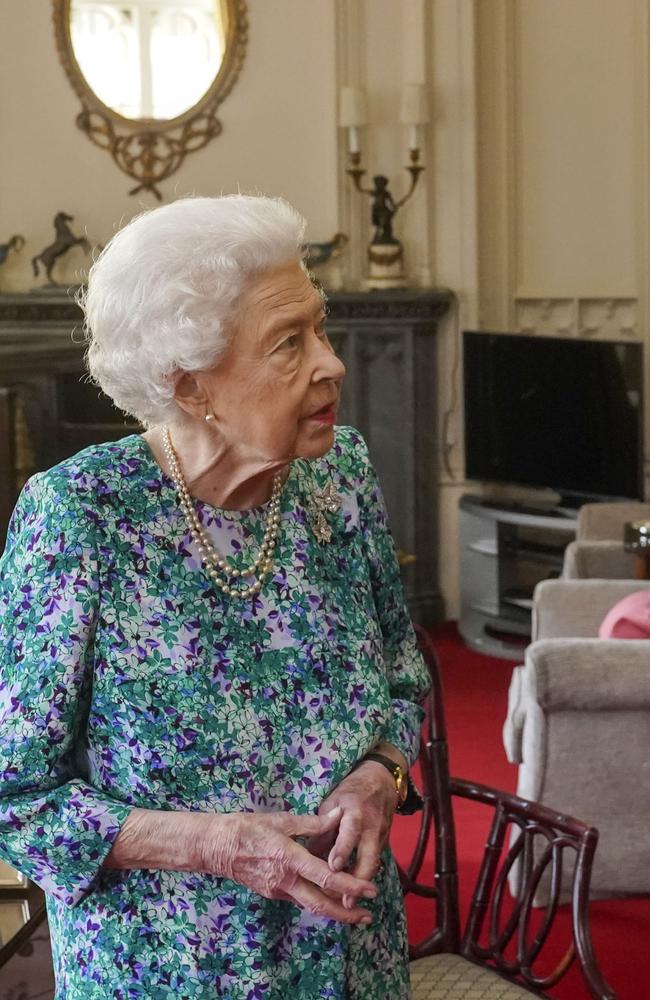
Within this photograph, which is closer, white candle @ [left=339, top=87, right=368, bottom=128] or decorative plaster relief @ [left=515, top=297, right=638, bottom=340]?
white candle @ [left=339, top=87, right=368, bottom=128]

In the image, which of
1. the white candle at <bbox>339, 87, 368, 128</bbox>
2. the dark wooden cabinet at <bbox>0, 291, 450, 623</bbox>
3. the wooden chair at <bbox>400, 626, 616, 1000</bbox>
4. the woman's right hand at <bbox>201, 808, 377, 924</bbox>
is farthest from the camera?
the white candle at <bbox>339, 87, 368, 128</bbox>

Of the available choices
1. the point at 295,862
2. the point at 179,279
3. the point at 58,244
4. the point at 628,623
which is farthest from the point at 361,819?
the point at 58,244

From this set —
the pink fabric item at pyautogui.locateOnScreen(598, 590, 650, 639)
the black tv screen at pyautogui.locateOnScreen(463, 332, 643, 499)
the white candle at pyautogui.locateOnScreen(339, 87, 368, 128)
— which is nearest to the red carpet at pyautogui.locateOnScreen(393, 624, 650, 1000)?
the pink fabric item at pyautogui.locateOnScreen(598, 590, 650, 639)

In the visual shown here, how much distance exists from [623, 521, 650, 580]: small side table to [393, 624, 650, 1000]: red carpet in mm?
772

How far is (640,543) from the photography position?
4727 mm

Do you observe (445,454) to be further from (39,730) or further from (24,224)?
(39,730)

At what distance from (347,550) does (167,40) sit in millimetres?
5143

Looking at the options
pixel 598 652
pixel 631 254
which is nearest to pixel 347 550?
pixel 598 652

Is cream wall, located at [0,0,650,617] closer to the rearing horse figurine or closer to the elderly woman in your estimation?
the rearing horse figurine

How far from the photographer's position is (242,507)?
1579mm

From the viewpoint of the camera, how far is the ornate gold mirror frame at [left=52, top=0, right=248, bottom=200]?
20.4 ft

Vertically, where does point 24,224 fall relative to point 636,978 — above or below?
above

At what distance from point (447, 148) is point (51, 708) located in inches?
210

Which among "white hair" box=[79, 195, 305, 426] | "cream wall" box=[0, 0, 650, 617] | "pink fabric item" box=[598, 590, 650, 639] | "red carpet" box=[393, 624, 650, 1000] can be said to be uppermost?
"cream wall" box=[0, 0, 650, 617]
